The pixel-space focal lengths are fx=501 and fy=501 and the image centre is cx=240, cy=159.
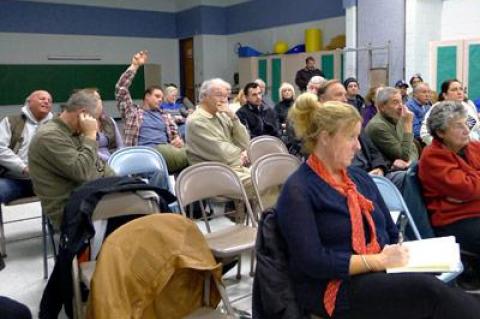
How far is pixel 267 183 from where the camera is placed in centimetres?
304

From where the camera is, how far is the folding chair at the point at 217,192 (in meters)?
2.47

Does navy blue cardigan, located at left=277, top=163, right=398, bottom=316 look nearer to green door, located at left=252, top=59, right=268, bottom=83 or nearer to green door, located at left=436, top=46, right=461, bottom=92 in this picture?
green door, located at left=436, top=46, right=461, bottom=92

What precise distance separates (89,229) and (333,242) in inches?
41.0

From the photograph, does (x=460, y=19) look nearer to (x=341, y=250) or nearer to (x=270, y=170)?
(x=270, y=170)

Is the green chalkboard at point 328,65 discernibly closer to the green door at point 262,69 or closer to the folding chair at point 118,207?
the green door at point 262,69

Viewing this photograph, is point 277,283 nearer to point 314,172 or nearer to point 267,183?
point 314,172

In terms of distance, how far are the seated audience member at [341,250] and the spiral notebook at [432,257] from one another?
3 cm

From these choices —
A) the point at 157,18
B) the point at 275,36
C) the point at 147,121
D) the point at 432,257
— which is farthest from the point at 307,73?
the point at 432,257

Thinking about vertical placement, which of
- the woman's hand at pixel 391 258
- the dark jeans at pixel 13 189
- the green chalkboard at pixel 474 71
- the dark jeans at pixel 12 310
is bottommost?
the dark jeans at pixel 12 310

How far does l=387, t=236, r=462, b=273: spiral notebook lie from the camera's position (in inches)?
65.1

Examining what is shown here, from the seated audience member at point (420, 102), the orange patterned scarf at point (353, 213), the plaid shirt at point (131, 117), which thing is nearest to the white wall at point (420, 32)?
the seated audience member at point (420, 102)

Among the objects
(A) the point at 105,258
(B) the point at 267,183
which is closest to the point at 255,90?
(B) the point at 267,183

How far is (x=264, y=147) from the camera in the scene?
4.25 m

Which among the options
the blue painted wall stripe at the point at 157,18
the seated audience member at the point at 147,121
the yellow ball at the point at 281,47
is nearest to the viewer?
the seated audience member at the point at 147,121
